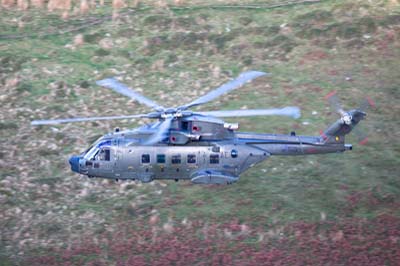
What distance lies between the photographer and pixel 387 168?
87.4 feet

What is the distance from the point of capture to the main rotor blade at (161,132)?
837 inches

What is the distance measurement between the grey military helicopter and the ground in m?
2.26

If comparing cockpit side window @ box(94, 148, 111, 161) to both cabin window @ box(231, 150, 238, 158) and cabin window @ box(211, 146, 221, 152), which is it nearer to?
cabin window @ box(211, 146, 221, 152)

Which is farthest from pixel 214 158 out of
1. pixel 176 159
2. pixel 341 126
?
pixel 341 126

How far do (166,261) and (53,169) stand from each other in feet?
18.1

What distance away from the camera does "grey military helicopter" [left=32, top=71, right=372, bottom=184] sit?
22453 millimetres

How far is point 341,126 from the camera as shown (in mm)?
23016

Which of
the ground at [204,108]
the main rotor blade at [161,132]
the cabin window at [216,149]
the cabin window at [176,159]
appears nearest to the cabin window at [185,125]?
the main rotor blade at [161,132]

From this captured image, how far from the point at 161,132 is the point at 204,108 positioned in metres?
8.31

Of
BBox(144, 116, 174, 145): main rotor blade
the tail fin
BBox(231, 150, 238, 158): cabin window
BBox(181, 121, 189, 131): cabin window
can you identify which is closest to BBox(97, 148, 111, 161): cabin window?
BBox(144, 116, 174, 145): main rotor blade

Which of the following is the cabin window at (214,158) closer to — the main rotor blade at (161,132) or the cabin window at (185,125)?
the cabin window at (185,125)

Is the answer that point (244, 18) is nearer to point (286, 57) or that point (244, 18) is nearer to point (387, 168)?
point (286, 57)

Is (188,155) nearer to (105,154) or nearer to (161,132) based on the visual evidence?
(161,132)

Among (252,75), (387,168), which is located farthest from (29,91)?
(387,168)
